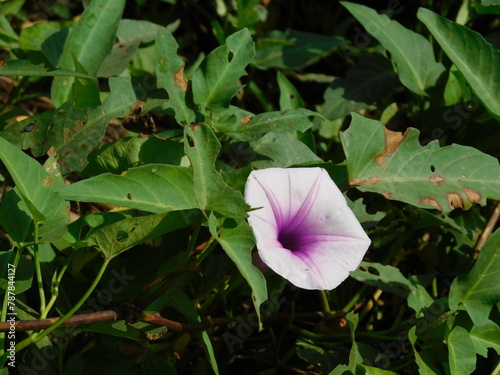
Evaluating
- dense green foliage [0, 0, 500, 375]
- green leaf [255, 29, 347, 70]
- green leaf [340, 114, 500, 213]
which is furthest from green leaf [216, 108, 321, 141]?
green leaf [255, 29, 347, 70]

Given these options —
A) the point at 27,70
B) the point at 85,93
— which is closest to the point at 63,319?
the point at 27,70

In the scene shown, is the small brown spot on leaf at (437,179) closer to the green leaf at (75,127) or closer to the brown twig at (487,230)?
the brown twig at (487,230)

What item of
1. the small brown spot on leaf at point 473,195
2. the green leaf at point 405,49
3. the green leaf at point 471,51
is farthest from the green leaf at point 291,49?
the small brown spot on leaf at point 473,195

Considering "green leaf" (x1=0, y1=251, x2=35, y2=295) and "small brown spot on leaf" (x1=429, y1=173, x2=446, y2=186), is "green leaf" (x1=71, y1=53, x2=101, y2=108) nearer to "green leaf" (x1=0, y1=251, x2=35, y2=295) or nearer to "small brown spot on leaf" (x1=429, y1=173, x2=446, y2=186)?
"green leaf" (x1=0, y1=251, x2=35, y2=295)

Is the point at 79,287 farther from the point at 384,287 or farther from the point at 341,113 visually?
the point at 341,113

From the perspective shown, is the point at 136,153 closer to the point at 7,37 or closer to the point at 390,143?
the point at 390,143

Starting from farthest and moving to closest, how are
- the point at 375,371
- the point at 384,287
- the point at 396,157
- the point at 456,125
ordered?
the point at 456,125 → the point at 384,287 → the point at 396,157 → the point at 375,371

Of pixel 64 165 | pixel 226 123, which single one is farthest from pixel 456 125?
pixel 64 165
